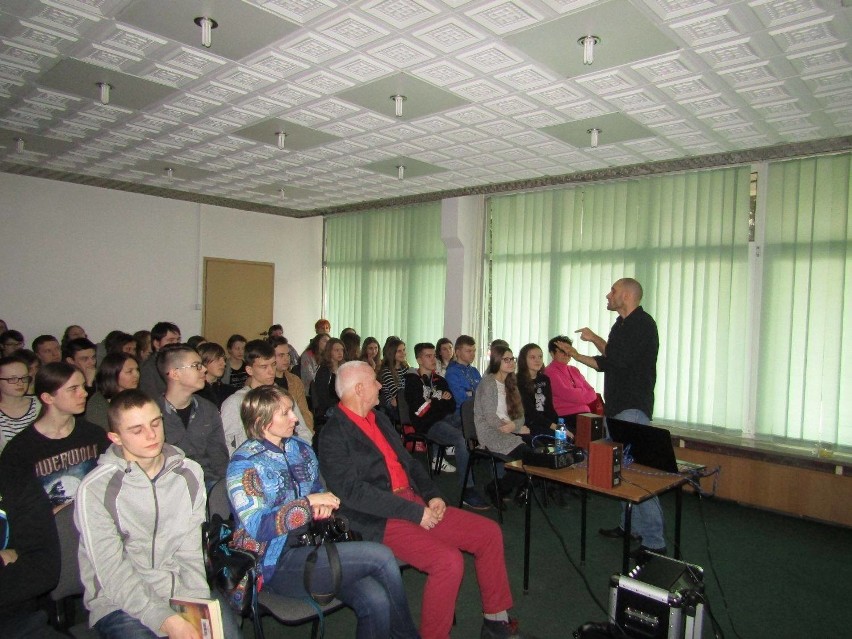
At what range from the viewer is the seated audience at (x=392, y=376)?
18.4 ft

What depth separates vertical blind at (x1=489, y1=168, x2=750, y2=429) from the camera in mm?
5348

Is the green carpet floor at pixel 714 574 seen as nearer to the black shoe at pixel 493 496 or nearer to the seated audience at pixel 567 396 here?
the black shoe at pixel 493 496

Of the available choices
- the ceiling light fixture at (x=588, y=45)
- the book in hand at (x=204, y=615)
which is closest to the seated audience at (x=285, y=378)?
the book in hand at (x=204, y=615)

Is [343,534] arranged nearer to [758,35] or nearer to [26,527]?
[26,527]

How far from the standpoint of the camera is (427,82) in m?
3.87

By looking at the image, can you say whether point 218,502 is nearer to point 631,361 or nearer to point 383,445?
point 383,445

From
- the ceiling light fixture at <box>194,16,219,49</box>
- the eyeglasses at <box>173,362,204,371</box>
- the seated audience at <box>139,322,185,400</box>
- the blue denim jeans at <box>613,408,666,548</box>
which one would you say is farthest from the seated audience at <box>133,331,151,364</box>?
the blue denim jeans at <box>613,408,666,548</box>

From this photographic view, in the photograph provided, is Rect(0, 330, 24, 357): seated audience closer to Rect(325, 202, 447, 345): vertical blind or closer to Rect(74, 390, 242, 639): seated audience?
Rect(74, 390, 242, 639): seated audience

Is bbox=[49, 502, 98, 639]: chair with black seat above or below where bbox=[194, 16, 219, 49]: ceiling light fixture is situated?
below

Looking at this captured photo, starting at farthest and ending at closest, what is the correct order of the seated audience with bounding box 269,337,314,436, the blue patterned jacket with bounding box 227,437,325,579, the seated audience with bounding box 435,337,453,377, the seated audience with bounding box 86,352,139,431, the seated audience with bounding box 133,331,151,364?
the seated audience with bounding box 435,337,453,377
the seated audience with bounding box 133,331,151,364
the seated audience with bounding box 269,337,314,436
the seated audience with bounding box 86,352,139,431
the blue patterned jacket with bounding box 227,437,325,579

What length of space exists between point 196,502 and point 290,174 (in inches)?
207

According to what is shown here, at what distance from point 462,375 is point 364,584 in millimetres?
3240

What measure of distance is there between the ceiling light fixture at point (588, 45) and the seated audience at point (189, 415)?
281 centimetres

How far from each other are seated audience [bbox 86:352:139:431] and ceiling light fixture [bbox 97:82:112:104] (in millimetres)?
2105
